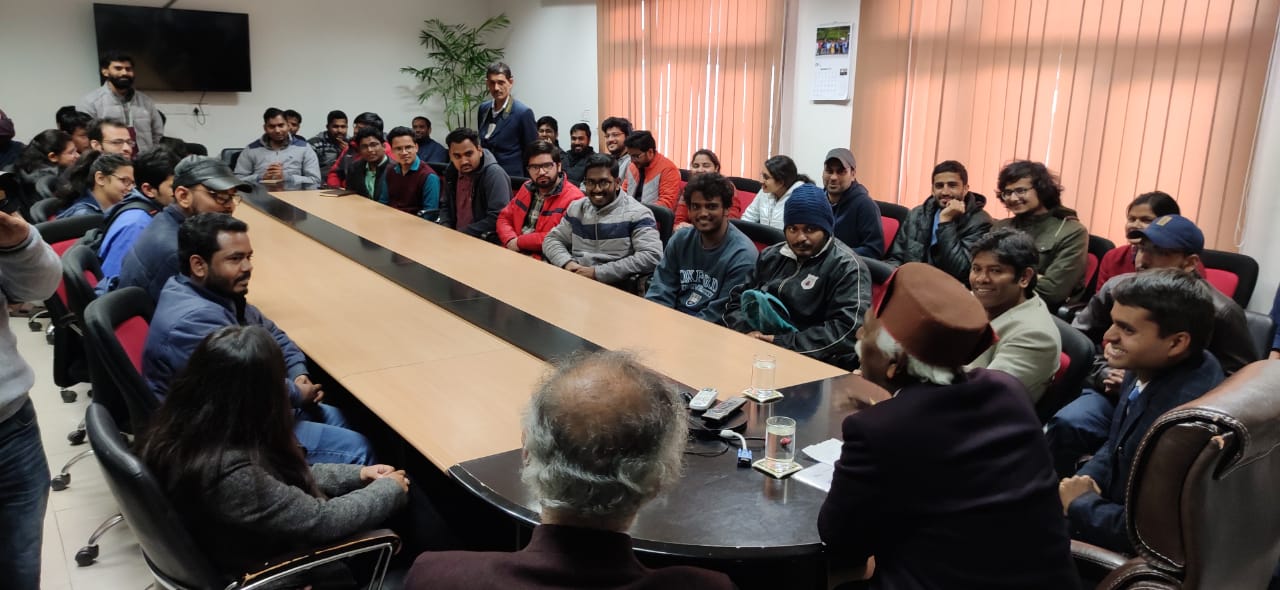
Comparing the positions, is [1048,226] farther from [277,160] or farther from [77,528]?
[277,160]

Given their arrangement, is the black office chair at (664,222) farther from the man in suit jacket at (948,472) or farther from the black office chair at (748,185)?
the man in suit jacket at (948,472)

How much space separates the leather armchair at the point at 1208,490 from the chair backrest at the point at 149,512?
5.47 ft

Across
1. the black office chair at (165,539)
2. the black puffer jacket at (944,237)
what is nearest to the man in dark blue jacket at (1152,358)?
the black office chair at (165,539)

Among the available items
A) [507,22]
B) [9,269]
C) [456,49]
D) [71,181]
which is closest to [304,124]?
[456,49]

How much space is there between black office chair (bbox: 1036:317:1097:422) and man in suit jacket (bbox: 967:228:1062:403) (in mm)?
32

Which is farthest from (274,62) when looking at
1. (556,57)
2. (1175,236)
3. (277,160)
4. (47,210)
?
(1175,236)

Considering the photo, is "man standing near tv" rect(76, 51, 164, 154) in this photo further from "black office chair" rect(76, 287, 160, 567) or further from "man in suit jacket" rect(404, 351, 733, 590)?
"man in suit jacket" rect(404, 351, 733, 590)

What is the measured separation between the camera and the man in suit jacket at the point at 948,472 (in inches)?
50.7

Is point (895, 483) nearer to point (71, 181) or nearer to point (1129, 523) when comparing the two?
point (1129, 523)

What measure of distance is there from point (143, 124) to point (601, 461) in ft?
24.4

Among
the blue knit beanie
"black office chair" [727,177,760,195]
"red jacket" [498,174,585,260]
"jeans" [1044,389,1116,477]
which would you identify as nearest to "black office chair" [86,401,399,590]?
the blue knit beanie

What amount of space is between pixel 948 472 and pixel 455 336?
5.94ft

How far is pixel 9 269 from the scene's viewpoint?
157 centimetres

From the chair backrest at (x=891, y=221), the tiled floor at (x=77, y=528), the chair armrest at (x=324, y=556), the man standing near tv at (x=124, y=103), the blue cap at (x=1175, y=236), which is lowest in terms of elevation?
the tiled floor at (x=77, y=528)
